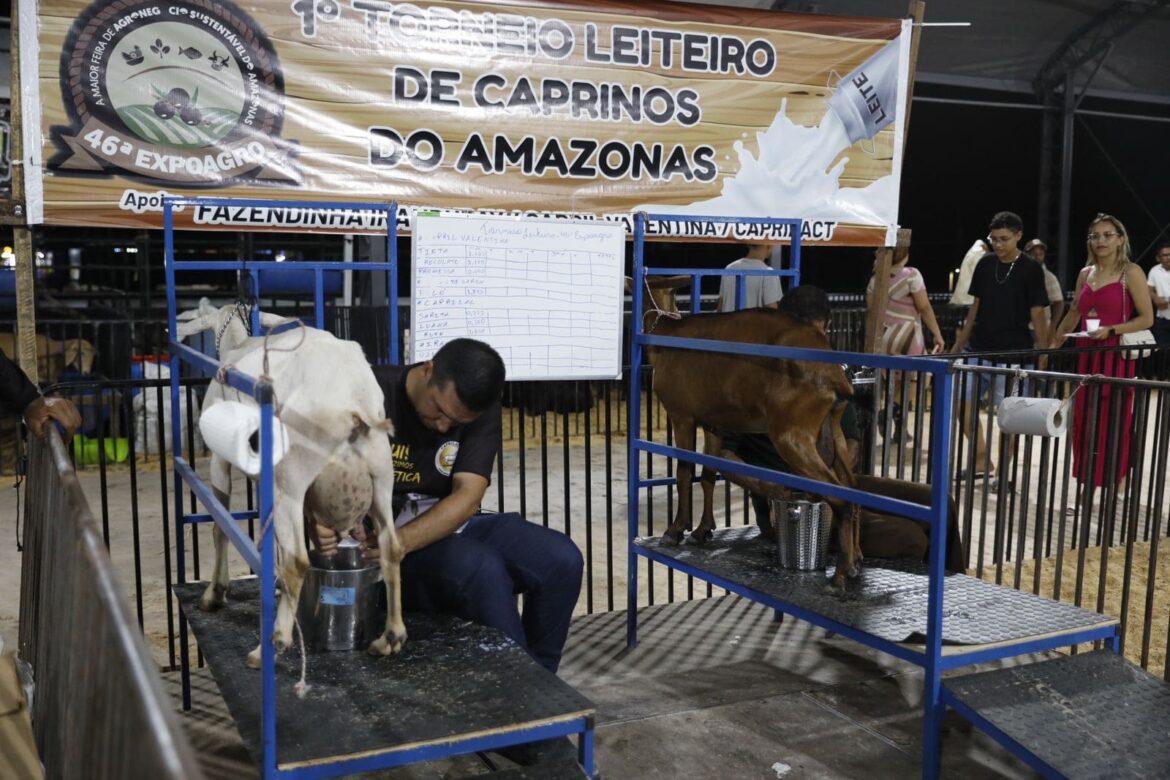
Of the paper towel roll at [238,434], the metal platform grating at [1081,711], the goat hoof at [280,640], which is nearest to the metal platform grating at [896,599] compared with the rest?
the metal platform grating at [1081,711]

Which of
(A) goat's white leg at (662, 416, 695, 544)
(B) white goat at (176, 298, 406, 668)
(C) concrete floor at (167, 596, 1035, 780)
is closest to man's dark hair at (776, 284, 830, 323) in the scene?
(A) goat's white leg at (662, 416, 695, 544)

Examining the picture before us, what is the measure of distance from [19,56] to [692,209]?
3.22 meters

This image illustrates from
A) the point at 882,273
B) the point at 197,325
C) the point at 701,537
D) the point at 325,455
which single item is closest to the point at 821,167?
the point at 882,273

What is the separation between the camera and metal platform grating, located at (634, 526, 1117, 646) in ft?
11.9

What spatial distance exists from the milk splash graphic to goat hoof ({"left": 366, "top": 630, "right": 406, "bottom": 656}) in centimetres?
300

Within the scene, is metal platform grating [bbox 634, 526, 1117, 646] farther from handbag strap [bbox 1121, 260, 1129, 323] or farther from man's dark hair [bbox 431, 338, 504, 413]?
handbag strap [bbox 1121, 260, 1129, 323]

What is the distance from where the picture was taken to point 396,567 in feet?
10.4

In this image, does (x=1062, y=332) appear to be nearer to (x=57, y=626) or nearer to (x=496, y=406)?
(x=496, y=406)

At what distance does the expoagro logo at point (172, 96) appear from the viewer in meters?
4.43

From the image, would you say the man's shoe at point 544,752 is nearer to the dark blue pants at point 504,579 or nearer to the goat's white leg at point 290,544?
the dark blue pants at point 504,579

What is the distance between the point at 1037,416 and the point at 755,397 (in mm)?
1091

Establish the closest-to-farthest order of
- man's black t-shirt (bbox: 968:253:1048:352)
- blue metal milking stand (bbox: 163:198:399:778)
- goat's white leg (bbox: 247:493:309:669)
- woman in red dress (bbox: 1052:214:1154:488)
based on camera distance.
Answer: blue metal milking stand (bbox: 163:198:399:778) → goat's white leg (bbox: 247:493:309:669) → woman in red dress (bbox: 1052:214:1154:488) → man's black t-shirt (bbox: 968:253:1048:352)

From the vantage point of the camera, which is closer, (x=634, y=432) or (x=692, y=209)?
(x=634, y=432)

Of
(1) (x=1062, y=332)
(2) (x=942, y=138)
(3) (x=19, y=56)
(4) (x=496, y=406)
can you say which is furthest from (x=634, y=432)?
(2) (x=942, y=138)
